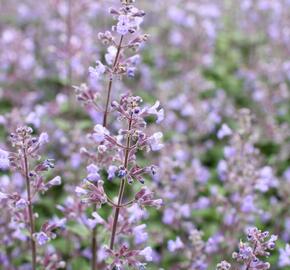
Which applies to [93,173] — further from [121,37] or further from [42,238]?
[121,37]

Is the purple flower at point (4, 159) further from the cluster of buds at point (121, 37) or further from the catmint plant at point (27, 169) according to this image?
the cluster of buds at point (121, 37)

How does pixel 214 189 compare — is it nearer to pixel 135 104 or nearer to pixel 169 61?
pixel 135 104

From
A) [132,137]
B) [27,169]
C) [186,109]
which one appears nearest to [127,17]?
[132,137]

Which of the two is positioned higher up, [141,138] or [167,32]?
[167,32]

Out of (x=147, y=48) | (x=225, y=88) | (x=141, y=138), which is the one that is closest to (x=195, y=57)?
(x=225, y=88)

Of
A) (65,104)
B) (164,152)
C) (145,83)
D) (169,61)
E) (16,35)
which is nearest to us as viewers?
(164,152)

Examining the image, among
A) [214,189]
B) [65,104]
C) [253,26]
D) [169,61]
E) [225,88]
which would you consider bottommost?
[214,189]

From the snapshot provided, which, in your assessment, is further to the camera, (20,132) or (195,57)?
(195,57)

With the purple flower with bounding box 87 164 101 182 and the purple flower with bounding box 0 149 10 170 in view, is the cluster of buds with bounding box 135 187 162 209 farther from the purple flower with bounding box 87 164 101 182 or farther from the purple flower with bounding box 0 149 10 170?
the purple flower with bounding box 0 149 10 170
